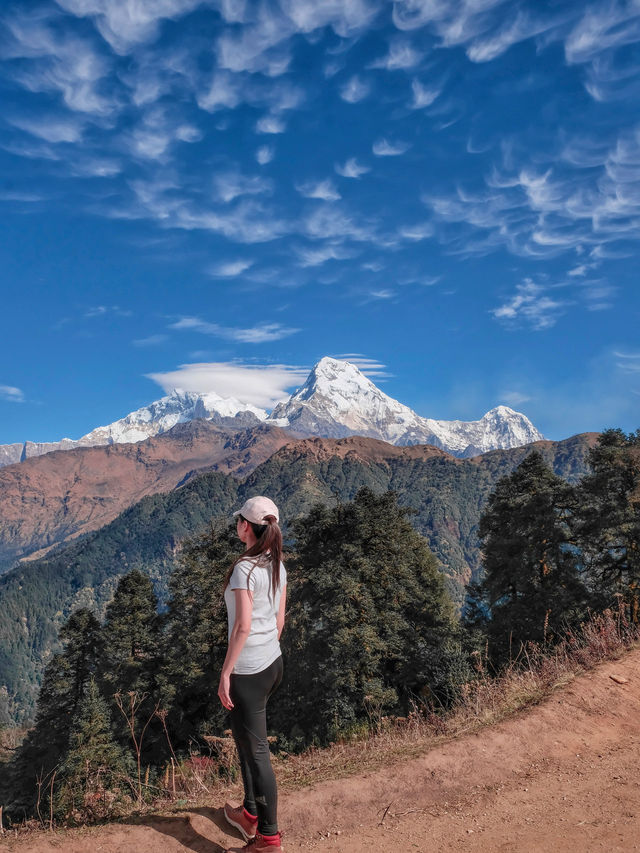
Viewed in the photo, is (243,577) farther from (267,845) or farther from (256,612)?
(267,845)

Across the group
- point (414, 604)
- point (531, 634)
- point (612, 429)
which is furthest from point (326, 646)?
point (612, 429)

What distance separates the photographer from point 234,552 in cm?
3089

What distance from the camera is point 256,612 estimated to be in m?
4.69

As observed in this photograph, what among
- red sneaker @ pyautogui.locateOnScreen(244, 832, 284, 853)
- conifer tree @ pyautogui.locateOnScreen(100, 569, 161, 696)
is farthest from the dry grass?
conifer tree @ pyautogui.locateOnScreen(100, 569, 161, 696)

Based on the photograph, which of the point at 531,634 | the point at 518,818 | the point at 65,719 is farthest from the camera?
the point at 65,719

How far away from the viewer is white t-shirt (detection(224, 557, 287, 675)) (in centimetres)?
456

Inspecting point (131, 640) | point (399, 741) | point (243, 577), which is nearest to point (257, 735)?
point (243, 577)

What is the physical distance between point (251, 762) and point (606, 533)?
20441 mm

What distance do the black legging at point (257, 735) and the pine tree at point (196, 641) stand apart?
22.5 metres

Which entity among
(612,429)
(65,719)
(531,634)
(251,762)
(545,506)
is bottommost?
(65,719)

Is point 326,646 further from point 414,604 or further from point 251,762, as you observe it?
point 251,762

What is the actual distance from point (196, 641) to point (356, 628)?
8.73 metres

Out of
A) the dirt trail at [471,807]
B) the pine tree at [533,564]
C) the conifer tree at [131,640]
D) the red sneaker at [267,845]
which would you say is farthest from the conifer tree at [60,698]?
the red sneaker at [267,845]

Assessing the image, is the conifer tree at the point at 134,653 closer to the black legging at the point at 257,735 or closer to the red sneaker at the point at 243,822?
the red sneaker at the point at 243,822
